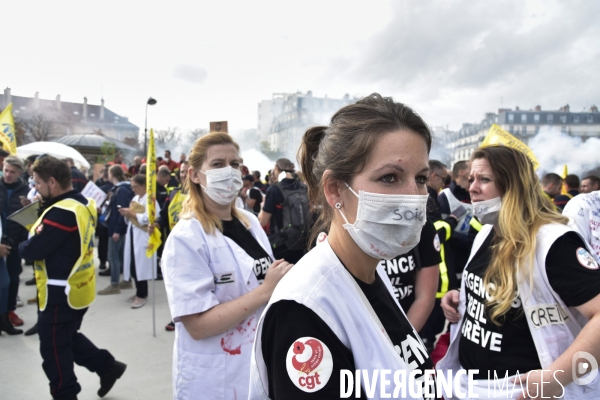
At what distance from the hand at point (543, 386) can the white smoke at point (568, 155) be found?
76.9 feet

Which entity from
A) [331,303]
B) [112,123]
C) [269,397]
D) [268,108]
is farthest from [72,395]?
[112,123]

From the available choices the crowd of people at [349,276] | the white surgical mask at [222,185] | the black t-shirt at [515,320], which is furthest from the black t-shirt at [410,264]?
the white surgical mask at [222,185]

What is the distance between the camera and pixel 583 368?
71.2 inches

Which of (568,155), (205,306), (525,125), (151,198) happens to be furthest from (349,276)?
(525,125)

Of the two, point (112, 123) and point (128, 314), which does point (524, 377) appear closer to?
point (128, 314)

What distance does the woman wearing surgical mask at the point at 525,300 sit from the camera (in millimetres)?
1832

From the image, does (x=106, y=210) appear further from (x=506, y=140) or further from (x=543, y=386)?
→ (x=543, y=386)

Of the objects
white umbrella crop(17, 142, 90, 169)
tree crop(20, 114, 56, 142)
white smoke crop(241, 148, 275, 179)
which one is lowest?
white umbrella crop(17, 142, 90, 169)

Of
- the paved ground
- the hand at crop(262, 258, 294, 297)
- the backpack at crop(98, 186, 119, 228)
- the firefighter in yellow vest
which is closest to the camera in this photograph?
the hand at crop(262, 258, 294, 297)

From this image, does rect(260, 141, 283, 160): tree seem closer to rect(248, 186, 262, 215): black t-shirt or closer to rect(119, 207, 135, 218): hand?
rect(248, 186, 262, 215): black t-shirt

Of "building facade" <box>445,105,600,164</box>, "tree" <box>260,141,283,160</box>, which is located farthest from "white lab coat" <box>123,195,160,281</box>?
"tree" <box>260,141,283,160</box>

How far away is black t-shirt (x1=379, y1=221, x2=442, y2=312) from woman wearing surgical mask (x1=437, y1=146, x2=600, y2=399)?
40cm

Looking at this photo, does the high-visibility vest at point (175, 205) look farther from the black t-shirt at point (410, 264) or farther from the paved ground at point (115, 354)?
the black t-shirt at point (410, 264)

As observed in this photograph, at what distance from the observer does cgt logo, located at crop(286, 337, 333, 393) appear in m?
1.06
